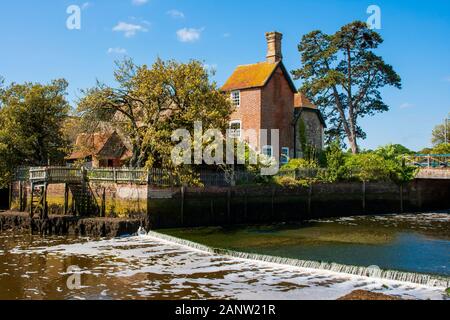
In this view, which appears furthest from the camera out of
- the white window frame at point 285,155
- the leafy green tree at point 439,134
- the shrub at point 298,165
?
the leafy green tree at point 439,134

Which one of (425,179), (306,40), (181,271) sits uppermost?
(306,40)

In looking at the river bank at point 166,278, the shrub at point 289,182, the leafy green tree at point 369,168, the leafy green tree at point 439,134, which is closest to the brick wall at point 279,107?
the leafy green tree at point 369,168

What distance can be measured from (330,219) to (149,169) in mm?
14962

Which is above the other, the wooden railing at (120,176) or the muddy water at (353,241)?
the wooden railing at (120,176)

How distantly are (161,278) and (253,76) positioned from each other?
28.4 metres

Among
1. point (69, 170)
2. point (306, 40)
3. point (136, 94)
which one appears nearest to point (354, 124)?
point (306, 40)

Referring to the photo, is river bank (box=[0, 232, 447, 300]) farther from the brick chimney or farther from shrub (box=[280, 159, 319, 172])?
the brick chimney

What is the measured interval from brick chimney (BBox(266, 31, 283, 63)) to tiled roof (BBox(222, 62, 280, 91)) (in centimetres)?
71

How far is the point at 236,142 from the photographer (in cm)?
3291

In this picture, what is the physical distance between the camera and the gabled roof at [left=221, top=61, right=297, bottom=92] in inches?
1633

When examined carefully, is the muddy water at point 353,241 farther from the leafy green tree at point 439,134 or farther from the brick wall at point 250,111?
the leafy green tree at point 439,134

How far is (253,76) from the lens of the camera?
42562 millimetres

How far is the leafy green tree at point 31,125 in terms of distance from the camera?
120 feet
